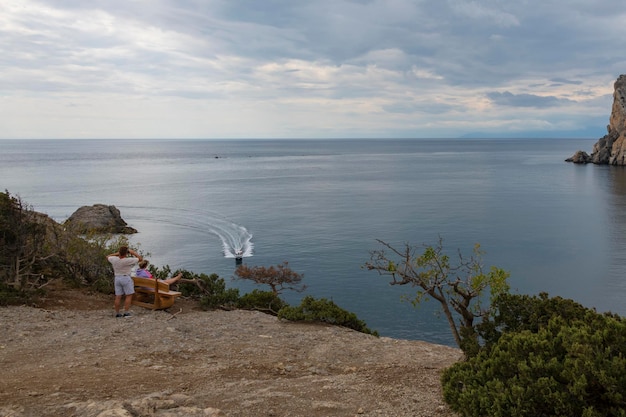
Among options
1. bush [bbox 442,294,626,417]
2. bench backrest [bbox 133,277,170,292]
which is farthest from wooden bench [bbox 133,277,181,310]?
bush [bbox 442,294,626,417]

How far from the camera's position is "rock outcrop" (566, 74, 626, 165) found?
135 meters

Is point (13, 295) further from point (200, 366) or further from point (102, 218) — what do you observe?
point (102, 218)

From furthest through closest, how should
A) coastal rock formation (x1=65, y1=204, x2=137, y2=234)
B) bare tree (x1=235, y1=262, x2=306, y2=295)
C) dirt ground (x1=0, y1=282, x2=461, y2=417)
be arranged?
1. coastal rock formation (x1=65, y1=204, x2=137, y2=234)
2. bare tree (x1=235, y1=262, x2=306, y2=295)
3. dirt ground (x1=0, y1=282, x2=461, y2=417)

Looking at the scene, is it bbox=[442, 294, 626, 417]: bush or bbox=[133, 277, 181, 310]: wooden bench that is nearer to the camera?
bbox=[442, 294, 626, 417]: bush

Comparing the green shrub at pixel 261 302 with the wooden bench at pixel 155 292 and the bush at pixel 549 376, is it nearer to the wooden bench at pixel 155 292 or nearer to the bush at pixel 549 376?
the wooden bench at pixel 155 292

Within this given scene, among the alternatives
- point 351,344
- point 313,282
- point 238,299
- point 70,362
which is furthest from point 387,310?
point 70,362

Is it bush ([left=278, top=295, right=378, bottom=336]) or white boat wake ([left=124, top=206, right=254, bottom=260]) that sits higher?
bush ([left=278, top=295, right=378, bottom=336])

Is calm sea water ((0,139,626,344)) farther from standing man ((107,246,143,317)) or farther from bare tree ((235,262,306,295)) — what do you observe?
standing man ((107,246,143,317))

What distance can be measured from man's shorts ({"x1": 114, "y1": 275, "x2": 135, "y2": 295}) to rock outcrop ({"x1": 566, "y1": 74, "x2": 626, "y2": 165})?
484 feet

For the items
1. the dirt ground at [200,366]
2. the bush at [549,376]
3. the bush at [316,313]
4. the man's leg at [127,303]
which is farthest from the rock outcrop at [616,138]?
the bush at [549,376]

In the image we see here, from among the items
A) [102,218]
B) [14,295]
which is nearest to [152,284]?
[14,295]

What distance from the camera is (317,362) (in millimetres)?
11617

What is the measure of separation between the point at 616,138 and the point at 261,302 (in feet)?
495

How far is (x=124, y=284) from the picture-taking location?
47.9 feet
